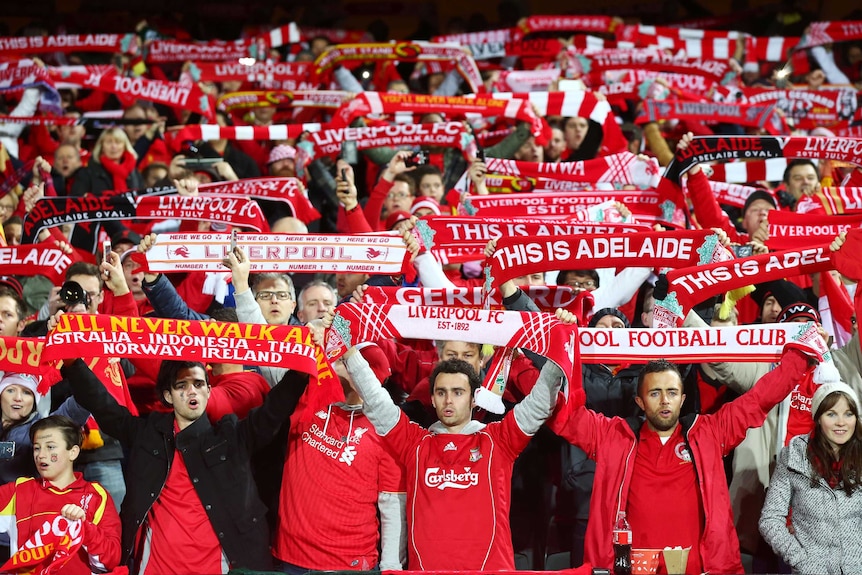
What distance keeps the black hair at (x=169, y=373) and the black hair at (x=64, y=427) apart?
1.31 ft

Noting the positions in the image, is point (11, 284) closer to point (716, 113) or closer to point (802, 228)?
point (802, 228)

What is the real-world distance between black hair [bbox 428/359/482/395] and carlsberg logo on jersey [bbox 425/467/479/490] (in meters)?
0.37

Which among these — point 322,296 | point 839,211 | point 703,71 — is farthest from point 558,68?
point 322,296

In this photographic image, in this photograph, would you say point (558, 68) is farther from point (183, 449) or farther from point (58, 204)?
point (183, 449)

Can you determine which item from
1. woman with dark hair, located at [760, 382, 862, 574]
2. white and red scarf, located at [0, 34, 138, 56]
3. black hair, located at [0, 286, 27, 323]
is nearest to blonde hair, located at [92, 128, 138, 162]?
black hair, located at [0, 286, 27, 323]

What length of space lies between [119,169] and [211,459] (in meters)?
4.96

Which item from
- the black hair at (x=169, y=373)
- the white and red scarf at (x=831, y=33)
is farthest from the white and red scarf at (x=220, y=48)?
the black hair at (x=169, y=373)

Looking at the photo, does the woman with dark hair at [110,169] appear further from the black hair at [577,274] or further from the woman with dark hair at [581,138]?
the black hair at [577,274]

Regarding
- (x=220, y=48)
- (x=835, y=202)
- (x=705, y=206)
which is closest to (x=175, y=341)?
(x=705, y=206)

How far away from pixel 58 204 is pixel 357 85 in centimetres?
465

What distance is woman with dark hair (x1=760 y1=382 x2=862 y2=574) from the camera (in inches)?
218

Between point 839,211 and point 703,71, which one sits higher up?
point 703,71

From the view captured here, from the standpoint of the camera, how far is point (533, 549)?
6.29 meters

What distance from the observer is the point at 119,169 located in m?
10.1
